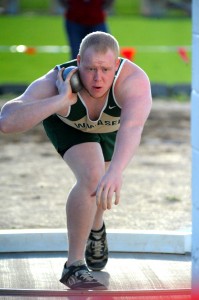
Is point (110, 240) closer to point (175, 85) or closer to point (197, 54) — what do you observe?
point (197, 54)

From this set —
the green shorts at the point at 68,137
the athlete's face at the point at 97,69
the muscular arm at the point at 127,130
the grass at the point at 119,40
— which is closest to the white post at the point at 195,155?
the muscular arm at the point at 127,130

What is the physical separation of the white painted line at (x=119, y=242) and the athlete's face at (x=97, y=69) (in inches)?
53.5

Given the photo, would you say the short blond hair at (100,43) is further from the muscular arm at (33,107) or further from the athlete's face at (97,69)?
the muscular arm at (33,107)

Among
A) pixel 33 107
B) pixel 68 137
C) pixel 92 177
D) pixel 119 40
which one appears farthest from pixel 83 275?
pixel 119 40

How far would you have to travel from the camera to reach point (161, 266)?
5602 mm

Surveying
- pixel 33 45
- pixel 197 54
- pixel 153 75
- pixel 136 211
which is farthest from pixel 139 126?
pixel 33 45

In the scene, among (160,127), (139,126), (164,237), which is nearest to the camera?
(139,126)

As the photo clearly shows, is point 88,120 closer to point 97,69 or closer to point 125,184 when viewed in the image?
point 97,69

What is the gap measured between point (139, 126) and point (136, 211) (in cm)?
263

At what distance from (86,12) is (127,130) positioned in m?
7.63

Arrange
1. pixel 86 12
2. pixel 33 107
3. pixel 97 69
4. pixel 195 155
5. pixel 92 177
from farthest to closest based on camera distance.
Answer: pixel 86 12
pixel 92 177
pixel 97 69
pixel 33 107
pixel 195 155

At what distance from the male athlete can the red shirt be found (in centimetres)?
688

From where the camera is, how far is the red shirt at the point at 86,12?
1220 cm

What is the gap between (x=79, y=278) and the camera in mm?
5031
